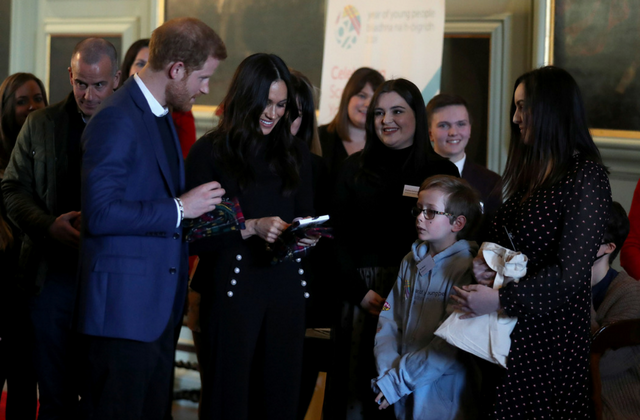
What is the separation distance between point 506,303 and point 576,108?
0.72 m

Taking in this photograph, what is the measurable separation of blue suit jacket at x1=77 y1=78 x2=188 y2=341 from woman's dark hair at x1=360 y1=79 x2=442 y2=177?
1.11 meters

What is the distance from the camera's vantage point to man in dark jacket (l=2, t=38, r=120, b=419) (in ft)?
9.09

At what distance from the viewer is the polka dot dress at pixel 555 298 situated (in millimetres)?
2037

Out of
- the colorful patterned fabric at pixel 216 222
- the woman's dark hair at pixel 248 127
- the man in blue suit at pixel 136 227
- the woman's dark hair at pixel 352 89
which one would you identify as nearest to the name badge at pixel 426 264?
the woman's dark hair at pixel 248 127

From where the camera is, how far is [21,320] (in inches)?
127

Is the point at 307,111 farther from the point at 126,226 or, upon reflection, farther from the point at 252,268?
the point at 126,226

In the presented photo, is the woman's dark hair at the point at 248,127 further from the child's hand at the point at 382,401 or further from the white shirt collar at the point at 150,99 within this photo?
the child's hand at the point at 382,401

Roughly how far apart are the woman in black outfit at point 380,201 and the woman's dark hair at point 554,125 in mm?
686

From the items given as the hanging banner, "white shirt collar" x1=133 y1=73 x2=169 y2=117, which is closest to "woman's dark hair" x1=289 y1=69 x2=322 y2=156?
"white shirt collar" x1=133 y1=73 x2=169 y2=117

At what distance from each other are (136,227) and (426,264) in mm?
1123

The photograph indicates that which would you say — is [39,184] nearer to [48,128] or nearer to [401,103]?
[48,128]

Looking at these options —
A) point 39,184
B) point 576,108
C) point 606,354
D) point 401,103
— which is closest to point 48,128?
point 39,184

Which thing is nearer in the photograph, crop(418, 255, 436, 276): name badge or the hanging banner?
crop(418, 255, 436, 276): name badge

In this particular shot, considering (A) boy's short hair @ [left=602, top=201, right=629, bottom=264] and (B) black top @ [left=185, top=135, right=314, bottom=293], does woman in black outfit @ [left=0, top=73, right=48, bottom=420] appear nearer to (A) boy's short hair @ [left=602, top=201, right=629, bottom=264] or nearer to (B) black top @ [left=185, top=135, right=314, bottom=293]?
(B) black top @ [left=185, top=135, right=314, bottom=293]
